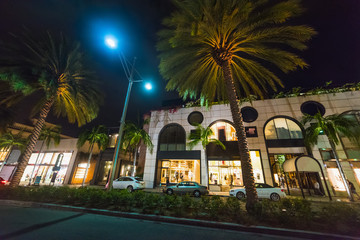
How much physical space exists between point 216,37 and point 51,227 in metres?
12.5

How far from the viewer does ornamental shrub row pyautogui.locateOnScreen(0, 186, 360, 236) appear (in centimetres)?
540

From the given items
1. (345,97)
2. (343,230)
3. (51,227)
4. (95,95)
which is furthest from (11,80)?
(345,97)

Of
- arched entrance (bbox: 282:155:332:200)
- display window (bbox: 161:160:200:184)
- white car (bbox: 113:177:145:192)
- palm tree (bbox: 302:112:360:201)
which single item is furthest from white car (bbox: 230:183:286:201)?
white car (bbox: 113:177:145:192)

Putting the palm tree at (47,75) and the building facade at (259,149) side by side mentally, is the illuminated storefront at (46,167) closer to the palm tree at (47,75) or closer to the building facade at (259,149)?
the palm tree at (47,75)

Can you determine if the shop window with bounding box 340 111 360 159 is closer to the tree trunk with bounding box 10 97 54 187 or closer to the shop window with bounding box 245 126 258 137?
the shop window with bounding box 245 126 258 137

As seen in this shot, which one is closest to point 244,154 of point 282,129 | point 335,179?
point 282,129

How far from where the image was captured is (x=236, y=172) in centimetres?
1833

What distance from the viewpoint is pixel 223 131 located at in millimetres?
20047

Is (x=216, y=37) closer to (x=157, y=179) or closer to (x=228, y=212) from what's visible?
(x=228, y=212)

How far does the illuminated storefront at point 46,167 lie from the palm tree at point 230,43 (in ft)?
84.3

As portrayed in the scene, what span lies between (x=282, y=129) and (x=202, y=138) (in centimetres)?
1055

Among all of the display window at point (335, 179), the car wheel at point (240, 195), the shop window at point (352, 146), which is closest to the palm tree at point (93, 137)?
the car wheel at point (240, 195)

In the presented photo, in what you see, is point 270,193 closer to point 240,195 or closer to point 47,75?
point 240,195

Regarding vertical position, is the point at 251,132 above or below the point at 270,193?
above
